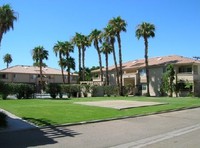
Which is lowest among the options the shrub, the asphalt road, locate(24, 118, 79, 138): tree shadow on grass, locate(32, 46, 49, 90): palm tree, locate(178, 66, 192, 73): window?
the asphalt road

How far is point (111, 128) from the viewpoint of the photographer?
1383cm

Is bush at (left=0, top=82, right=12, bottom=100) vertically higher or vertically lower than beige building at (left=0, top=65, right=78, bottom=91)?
lower

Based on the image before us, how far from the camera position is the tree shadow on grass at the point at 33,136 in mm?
10210

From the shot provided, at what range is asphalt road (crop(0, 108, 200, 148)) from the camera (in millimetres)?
10250

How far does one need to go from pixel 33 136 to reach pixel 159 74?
42.4 metres

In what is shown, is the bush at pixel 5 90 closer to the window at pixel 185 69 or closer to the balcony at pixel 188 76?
the balcony at pixel 188 76

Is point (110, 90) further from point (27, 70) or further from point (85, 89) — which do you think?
point (27, 70)

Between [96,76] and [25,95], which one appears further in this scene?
[96,76]

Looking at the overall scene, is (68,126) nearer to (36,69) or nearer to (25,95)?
(25,95)

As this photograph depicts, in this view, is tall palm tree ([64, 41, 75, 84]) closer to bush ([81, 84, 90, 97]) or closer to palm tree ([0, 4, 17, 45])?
bush ([81, 84, 90, 97])

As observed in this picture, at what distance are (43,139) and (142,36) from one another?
42.7 m

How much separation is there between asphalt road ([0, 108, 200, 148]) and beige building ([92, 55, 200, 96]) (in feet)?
110

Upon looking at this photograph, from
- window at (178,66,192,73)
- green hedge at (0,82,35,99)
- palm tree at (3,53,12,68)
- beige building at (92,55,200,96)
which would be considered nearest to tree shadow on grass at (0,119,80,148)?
green hedge at (0,82,35,99)

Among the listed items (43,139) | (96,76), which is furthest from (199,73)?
(43,139)
